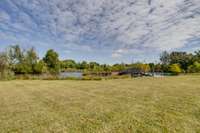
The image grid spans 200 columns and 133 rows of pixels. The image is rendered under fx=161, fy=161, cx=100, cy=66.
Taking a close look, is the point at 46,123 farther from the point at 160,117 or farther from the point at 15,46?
the point at 15,46

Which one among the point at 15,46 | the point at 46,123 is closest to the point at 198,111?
the point at 46,123

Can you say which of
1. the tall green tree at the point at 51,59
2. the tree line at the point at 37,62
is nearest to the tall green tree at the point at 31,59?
the tree line at the point at 37,62

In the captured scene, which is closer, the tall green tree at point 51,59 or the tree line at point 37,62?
the tree line at point 37,62

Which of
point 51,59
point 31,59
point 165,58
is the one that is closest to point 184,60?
point 165,58

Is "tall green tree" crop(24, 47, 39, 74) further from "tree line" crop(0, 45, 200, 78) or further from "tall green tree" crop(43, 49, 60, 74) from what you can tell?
"tall green tree" crop(43, 49, 60, 74)

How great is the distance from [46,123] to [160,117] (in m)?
3.59

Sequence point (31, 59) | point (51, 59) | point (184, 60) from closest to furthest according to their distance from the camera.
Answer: point (31, 59)
point (51, 59)
point (184, 60)

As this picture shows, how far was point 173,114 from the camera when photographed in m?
5.45

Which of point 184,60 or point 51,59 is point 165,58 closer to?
point 184,60

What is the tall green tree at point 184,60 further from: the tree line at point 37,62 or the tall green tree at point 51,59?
the tall green tree at point 51,59

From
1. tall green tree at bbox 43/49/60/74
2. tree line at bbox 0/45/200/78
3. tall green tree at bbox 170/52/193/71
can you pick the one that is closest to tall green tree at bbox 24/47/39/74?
tree line at bbox 0/45/200/78

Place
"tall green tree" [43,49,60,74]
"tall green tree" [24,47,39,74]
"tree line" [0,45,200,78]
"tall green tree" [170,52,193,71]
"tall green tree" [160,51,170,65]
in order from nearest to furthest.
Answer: "tree line" [0,45,200,78]
"tall green tree" [24,47,39,74]
"tall green tree" [43,49,60,74]
"tall green tree" [170,52,193,71]
"tall green tree" [160,51,170,65]

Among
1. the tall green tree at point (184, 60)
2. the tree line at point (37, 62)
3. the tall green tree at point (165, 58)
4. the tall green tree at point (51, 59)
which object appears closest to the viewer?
the tree line at point (37, 62)

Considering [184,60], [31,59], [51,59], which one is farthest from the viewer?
[184,60]
